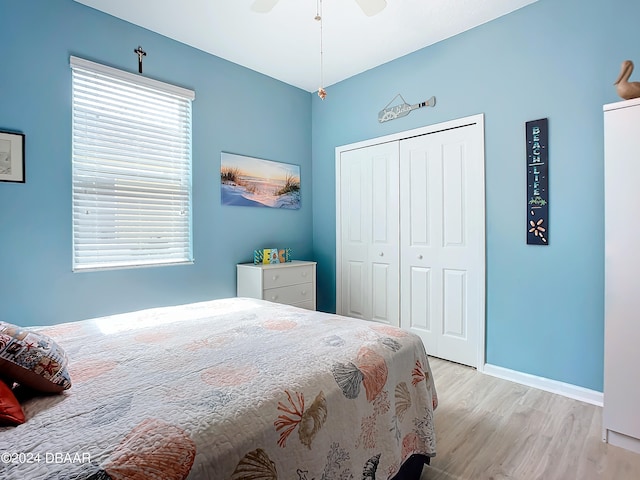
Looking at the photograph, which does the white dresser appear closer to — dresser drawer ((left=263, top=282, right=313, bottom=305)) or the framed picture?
dresser drawer ((left=263, top=282, right=313, bottom=305))

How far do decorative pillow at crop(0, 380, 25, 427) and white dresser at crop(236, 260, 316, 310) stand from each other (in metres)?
2.21

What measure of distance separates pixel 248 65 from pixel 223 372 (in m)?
3.16

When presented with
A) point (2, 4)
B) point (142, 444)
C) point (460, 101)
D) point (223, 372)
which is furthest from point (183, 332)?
point (460, 101)

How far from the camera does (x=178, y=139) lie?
2988 mm

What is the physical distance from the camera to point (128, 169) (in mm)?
2703

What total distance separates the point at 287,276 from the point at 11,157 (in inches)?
85.9

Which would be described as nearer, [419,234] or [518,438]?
[518,438]

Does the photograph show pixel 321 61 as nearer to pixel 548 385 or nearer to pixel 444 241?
pixel 444 241

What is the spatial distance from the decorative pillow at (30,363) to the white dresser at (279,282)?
2077mm

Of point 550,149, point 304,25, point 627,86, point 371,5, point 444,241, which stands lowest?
point 444,241

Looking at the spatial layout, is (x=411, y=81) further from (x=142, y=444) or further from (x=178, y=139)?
(x=142, y=444)

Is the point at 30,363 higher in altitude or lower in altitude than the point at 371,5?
lower

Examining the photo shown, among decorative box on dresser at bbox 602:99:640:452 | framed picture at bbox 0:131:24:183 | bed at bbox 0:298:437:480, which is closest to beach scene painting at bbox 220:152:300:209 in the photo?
framed picture at bbox 0:131:24:183

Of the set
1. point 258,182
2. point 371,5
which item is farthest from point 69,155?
point 371,5
